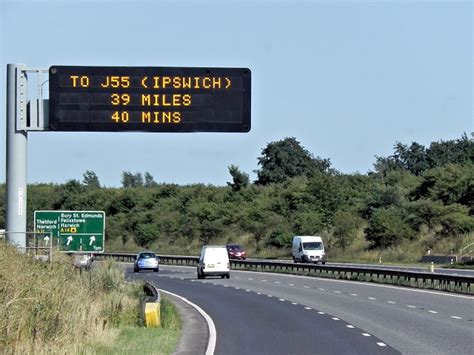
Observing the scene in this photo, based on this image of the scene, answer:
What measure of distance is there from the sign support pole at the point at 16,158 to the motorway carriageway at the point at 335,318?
18.7 feet

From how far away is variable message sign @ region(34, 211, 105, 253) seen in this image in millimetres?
35375

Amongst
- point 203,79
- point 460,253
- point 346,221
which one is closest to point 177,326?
point 203,79

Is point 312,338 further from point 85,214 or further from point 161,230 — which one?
point 161,230

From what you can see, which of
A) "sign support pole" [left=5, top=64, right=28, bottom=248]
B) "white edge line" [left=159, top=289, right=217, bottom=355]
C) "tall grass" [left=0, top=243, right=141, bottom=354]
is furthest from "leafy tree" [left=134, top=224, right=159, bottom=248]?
"tall grass" [left=0, top=243, right=141, bottom=354]

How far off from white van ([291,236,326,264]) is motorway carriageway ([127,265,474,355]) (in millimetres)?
20880

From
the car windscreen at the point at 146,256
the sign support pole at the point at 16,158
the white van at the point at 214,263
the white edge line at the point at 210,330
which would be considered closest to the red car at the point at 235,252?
the car windscreen at the point at 146,256

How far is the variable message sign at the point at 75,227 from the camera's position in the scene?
35.4m

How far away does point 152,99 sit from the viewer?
22859mm

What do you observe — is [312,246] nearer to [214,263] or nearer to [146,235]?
[214,263]

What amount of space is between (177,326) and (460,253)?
153ft

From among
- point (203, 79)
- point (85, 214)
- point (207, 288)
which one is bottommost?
point (207, 288)

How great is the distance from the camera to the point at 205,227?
10688cm

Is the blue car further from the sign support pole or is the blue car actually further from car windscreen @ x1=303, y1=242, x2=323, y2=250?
the sign support pole

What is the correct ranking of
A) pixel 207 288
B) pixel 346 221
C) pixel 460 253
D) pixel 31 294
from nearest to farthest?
pixel 31 294 < pixel 207 288 < pixel 460 253 < pixel 346 221
